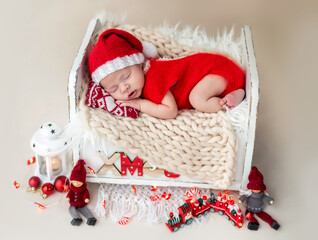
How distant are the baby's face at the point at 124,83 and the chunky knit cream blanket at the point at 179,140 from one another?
0.10 metres

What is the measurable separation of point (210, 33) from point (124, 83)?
118 centimetres

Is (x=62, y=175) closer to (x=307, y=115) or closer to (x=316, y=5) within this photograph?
(x=307, y=115)

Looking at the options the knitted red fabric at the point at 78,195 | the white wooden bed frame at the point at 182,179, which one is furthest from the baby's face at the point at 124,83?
the knitted red fabric at the point at 78,195

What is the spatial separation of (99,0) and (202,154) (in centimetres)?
163

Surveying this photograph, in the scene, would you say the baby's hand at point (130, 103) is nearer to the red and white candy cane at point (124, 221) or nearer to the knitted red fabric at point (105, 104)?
the knitted red fabric at point (105, 104)

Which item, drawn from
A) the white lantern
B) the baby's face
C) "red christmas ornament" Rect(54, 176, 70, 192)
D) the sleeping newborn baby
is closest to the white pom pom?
the sleeping newborn baby

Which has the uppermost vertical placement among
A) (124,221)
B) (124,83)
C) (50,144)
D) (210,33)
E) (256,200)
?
(124,83)

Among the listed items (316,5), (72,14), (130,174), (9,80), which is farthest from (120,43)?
(316,5)

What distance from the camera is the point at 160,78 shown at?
2.08 m

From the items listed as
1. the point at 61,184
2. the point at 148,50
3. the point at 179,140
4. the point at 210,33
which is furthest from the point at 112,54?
the point at 210,33

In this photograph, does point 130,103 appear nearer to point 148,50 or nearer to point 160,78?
point 160,78

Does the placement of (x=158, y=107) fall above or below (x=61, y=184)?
above

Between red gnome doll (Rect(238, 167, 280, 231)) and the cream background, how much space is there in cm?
4

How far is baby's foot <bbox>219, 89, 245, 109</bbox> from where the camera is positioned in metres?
2.03
